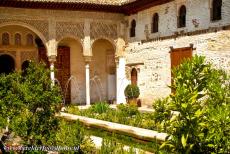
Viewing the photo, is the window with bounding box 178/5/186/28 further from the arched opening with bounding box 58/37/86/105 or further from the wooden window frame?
the arched opening with bounding box 58/37/86/105

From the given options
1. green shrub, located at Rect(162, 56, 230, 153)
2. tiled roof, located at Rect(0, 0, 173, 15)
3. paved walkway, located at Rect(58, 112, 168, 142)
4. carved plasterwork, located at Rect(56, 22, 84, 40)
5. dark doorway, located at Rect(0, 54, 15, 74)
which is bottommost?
paved walkway, located at Rect(58, 112, 168, 142)

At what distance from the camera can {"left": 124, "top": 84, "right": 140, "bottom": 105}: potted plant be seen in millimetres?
18702

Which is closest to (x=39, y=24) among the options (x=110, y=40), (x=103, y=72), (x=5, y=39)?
(x=5, y=39)

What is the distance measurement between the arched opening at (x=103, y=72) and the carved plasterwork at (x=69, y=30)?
2.28 m

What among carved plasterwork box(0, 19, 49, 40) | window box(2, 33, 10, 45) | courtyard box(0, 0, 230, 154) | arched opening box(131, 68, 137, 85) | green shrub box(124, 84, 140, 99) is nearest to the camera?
courtyard box(0, 0, 230, 154)

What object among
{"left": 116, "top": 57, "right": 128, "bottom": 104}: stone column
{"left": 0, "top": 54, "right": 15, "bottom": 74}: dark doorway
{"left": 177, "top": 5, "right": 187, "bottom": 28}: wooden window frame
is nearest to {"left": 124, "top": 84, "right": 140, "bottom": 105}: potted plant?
{"left": 116, "top": 57, "right": 128, "bottom": 104}: stone column

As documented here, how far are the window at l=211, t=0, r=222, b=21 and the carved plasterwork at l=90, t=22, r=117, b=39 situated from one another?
672 centimetres

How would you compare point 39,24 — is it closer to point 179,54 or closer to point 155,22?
point 155,22

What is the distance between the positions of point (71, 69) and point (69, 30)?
8.95 feet

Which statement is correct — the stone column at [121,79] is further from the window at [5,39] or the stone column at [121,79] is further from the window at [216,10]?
the window at [216,10]

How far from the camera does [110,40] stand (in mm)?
20094

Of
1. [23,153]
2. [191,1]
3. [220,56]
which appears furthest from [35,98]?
[191,1]

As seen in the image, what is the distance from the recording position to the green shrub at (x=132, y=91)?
1869 centimetres

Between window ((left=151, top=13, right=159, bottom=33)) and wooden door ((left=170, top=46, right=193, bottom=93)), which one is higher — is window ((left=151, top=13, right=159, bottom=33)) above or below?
above
